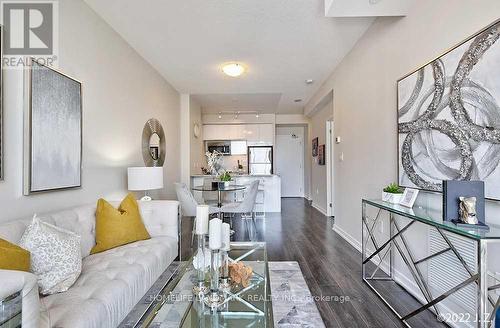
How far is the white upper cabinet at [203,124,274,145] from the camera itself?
7.86 meters

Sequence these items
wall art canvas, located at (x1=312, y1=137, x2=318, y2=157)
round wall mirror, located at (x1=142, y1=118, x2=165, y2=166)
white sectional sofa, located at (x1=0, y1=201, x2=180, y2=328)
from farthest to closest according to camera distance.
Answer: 1. wall art canvas, located at (x1=312, y1=137, x2=318, y2=157)
2. round wall mirror, located at (x1=142, y1=118, x2=165, y2=166)
3. white sectional sofa, located at (x1=0, y1=201, x2=180, y2=328)

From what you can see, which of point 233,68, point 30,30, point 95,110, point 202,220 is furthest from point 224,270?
point 233,68

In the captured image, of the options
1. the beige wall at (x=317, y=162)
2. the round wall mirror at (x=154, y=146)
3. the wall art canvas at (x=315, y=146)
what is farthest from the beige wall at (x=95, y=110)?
the wall art canvas at (x=315, y=146)

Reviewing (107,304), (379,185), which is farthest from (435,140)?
(107,304)

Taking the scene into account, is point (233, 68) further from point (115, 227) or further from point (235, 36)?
point (115, 227)

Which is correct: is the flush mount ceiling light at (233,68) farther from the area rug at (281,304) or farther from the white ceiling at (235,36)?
the area rug at (281,304)

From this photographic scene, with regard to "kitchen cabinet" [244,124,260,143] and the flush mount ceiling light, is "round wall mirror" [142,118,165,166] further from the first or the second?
"kitchen cabinet" [244,124,260,143]

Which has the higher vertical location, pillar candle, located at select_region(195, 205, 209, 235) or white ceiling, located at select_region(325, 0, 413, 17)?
white ceiling, located at select_region(325, 0, 413, 17)

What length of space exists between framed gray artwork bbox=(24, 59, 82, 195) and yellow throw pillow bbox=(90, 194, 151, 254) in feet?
1.28

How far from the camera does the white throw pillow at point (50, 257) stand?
55.4 inches

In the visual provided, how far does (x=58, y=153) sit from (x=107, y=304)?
52.5 inches

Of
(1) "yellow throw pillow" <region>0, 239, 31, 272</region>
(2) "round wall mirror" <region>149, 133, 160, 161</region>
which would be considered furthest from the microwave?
(1) "yellow throw pillow" <region>0, 239, 31, 272</region>

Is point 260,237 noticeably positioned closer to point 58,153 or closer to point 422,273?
point 422,273

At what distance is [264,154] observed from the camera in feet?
25.9
